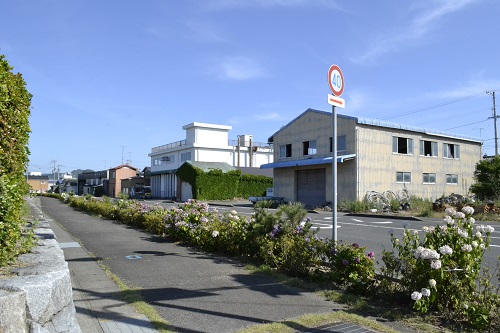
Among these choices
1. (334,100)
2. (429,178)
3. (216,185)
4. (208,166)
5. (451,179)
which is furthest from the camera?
(208,166)

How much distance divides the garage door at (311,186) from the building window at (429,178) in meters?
8.28

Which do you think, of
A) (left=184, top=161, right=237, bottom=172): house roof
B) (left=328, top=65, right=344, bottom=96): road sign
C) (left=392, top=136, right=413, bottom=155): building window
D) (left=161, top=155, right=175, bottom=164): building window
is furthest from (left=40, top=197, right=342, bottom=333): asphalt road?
(left=161, top=155, right=175, bottom=164): building window

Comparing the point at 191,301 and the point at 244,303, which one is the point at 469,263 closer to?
the point at 244,303

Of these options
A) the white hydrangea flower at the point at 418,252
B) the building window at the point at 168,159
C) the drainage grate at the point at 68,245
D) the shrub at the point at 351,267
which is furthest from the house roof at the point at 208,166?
the white hydrangea flower at the point at 418,252

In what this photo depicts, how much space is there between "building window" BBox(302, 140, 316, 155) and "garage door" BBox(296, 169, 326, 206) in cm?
151

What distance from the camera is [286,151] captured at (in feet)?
115

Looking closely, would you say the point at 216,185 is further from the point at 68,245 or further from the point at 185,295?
the point at 185,295

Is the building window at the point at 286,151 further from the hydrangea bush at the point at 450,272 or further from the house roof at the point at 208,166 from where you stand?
the hydrangea bush at the point at 450,272

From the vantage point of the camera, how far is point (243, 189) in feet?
163

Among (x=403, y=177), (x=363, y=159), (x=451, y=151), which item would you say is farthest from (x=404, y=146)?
(x=451, y=151)

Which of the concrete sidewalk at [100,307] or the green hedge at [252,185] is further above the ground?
the green hedge at [252,185]

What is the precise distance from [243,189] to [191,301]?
1743 inches

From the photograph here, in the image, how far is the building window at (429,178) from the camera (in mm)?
32362

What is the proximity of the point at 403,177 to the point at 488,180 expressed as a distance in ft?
22.0
